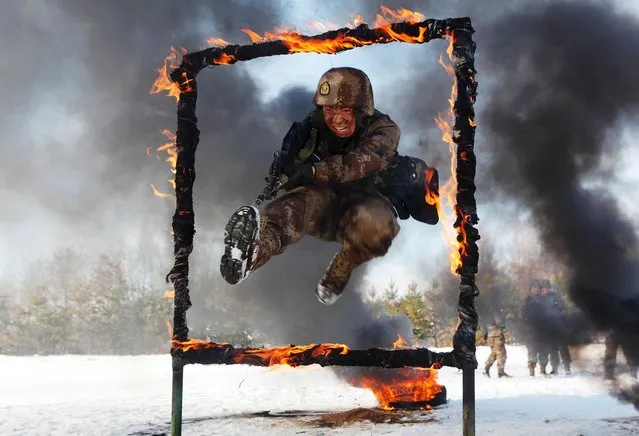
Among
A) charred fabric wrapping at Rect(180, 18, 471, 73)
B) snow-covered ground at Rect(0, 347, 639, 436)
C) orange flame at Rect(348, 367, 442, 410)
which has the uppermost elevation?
charred fabric wrapping at Rect(180, 18, 471, 73)

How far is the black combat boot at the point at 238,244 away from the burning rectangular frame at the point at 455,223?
721 millimetres

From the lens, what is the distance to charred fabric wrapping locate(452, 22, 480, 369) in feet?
13.9

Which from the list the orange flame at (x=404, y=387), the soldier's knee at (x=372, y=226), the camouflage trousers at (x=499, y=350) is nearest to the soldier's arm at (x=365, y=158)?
the soldier's knee at (x=372, y=226)

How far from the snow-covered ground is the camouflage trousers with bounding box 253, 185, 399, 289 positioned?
1.24 meters

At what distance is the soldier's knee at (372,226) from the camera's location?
4.68 meters

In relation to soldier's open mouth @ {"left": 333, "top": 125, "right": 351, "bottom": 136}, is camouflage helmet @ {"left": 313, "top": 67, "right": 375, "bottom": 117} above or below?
above

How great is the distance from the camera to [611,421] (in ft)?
32.9

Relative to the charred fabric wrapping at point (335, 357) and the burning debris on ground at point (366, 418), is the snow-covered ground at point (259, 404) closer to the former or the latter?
the burning debris on ground at point (366, 418)

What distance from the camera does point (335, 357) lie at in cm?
441

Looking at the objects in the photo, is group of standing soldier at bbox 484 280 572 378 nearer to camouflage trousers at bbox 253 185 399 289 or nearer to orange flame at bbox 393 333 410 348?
orange flame at bbox 393 333 410 348

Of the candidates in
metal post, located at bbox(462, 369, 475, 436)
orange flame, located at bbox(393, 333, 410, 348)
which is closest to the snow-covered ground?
orange flame, located at bbox(393, 333, 410, 348)

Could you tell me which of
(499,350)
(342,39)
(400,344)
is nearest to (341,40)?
(342,39)

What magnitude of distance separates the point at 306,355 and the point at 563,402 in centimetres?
969

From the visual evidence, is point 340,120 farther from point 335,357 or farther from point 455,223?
point 335,357
